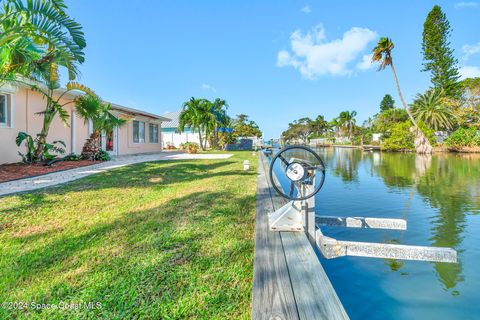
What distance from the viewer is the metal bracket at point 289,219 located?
101 inches

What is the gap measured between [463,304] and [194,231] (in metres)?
2.78

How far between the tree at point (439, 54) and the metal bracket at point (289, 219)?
34915mm

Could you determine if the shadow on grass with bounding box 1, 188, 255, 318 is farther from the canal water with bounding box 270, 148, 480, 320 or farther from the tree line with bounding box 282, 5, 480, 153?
the tree line with bounding box 282, 5, 480, 153

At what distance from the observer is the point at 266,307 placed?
1.37 meters

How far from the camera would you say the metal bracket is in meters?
2.57

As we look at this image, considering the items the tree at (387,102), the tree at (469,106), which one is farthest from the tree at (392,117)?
the tree at (387,102)

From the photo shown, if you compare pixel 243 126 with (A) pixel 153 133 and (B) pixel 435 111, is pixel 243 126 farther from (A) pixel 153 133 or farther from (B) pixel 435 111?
(B) pixel 435 111

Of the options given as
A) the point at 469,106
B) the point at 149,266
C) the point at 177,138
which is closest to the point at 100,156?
the point at 149,266

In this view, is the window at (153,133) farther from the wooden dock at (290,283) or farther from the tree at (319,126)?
the tree at (319,126)

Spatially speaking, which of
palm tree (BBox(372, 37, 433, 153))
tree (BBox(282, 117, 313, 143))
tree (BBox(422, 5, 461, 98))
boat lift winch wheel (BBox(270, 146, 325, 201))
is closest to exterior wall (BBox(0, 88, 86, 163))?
boat lift winch wheel (BBox(270, 146, 325, 201))

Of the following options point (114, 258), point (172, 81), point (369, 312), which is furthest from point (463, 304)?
point (172, 81)

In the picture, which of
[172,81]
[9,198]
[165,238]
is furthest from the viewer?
[172,81]

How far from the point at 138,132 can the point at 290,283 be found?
16421 mm

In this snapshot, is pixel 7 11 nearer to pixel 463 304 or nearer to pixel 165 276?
pixel 165 276
